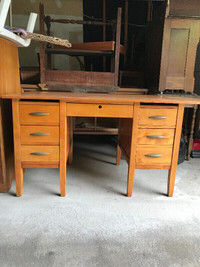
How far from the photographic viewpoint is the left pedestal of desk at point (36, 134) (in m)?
1.43

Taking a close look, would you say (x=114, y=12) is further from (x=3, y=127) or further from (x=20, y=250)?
(x=20, y=250)

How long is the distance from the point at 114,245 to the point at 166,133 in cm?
85

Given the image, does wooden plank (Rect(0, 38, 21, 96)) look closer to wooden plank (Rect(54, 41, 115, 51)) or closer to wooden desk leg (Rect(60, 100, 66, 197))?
wooden desk leg (Rect(60, 100, 66, 197))

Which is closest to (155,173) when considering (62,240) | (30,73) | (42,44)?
(62,240)

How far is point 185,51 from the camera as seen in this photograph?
221cm

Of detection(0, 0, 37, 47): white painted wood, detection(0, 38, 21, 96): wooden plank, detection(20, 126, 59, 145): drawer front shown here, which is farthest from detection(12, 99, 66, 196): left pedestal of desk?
detection(0, 0, 37, 47): white painted wood

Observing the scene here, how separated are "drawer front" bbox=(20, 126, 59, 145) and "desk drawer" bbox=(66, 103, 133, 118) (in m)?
0.18

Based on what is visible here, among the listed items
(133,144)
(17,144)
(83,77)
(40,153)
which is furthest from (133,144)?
(83,77)

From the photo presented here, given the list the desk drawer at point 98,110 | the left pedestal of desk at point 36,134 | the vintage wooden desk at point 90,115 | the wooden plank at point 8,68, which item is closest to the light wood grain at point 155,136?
the vintage wooden desk at point 90,115

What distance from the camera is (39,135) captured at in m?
1.47

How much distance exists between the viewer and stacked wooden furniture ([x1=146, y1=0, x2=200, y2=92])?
211 cm

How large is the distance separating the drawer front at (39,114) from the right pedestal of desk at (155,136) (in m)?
0.57

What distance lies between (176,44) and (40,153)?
1.83 meters

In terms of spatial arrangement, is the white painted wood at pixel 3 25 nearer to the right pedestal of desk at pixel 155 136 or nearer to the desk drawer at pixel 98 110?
the desk drawer at pixel 98 110
